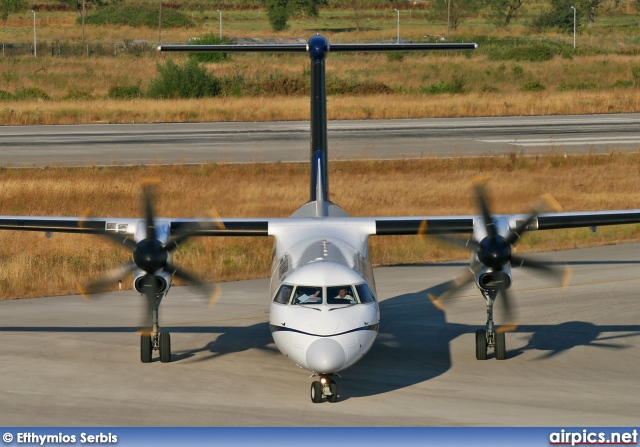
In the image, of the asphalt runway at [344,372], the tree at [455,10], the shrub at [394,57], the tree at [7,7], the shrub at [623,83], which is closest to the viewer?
the asphalt runway at [344,372]

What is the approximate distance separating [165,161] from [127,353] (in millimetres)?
29084

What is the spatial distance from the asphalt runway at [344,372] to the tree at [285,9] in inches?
4238

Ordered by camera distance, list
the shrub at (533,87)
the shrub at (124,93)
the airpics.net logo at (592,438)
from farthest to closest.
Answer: the shrub at (533,87)
the shrub at (124,93)
the airpics.net logo at (592,438)

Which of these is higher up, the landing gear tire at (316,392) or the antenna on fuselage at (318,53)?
the antenna on fuselage at (318,53)

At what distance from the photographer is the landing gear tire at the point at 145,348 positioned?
2019cm

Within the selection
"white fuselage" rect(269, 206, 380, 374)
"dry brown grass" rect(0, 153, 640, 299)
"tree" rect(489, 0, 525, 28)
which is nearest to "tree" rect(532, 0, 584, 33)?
"tree" rect(489, 0, 525, 28)

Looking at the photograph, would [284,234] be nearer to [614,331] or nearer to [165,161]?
[614,331]

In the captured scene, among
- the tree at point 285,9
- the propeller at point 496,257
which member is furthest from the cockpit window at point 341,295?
the tree at point 285,9

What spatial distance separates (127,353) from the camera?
21.1m

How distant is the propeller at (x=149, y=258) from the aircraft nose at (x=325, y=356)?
431cm

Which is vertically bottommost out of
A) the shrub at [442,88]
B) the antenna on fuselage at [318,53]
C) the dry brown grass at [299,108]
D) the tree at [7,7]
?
the antenna on fuselage at [318,53]

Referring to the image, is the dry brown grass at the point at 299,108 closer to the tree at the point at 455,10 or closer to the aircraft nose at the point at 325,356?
the aircraft nose at the point at 325,356

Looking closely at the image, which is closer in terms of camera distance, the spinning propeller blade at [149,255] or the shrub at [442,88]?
the spinning propeller blade at [149,255]

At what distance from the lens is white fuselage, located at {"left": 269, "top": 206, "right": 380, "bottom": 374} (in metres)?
16.4
